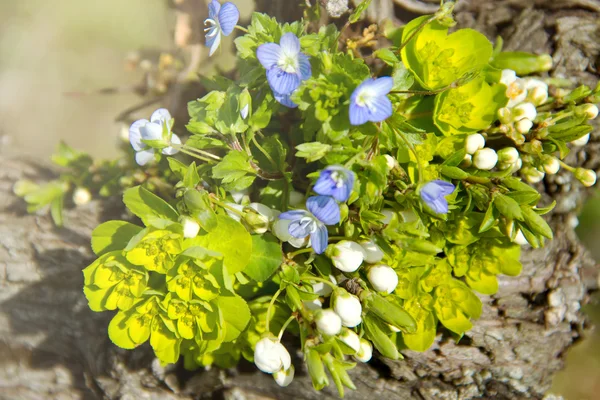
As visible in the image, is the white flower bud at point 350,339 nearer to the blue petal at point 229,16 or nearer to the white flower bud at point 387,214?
the white flower bud at point 387,214

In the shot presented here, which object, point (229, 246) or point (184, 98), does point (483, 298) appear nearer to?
point (229, 246)

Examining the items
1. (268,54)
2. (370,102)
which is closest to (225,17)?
(268,54)

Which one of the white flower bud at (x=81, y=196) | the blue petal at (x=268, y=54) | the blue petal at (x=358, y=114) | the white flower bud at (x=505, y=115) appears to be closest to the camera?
the blue petal at (x=358, y=114)

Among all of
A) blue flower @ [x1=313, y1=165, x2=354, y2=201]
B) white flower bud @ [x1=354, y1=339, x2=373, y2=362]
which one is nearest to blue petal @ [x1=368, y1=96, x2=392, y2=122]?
blue flower @ [x1=313, y1=165, x2=354, y2=201]

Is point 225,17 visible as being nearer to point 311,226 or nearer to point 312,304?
point 311,226

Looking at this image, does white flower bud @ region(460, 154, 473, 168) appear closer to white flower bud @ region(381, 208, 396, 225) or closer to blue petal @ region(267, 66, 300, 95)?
white flower bud @ region(381, 208, 396, 225)

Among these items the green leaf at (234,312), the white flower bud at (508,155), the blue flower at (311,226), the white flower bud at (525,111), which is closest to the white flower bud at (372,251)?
the blue flower at (311,226)
